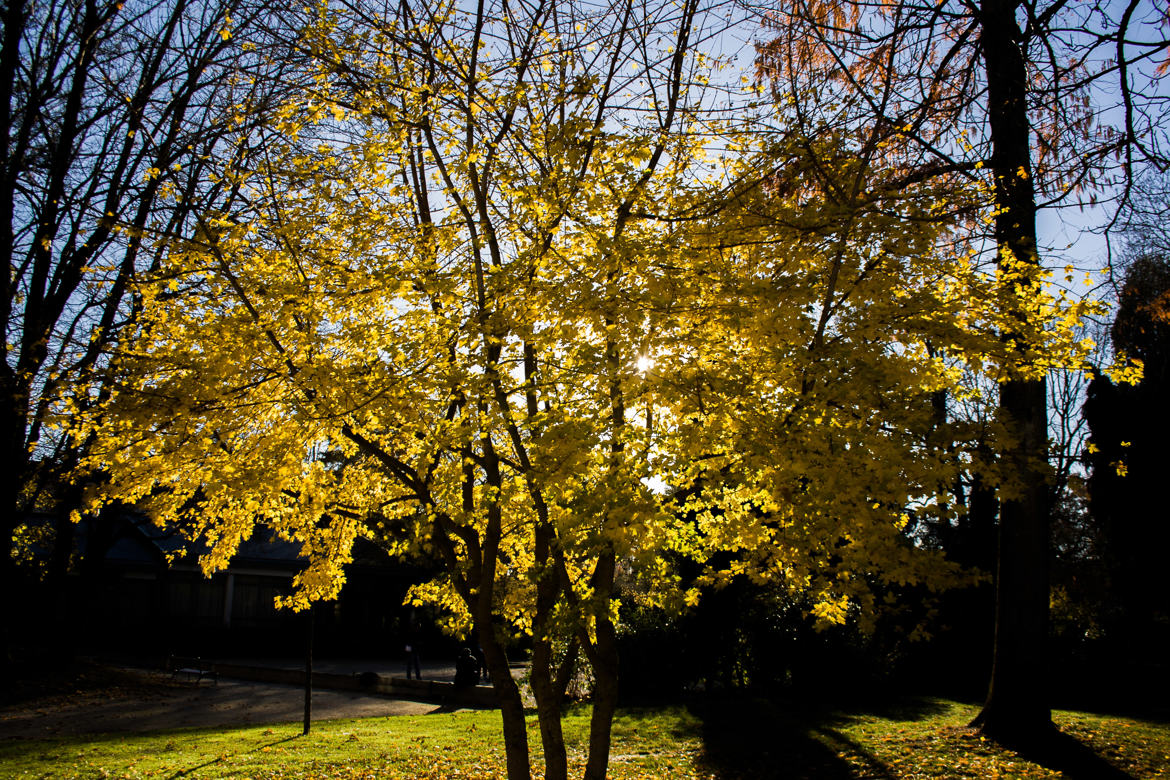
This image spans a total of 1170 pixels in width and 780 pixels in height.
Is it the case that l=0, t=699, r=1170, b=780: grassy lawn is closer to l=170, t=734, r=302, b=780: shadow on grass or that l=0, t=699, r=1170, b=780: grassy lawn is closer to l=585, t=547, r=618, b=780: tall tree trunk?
l=170, t=734, r=302, b=780: shadow on grass

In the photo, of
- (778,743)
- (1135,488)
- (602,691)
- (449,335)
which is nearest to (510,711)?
(602,691)

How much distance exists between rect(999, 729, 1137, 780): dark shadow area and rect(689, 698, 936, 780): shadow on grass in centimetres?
166

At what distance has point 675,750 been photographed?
30.8 ft

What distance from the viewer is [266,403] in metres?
6.00

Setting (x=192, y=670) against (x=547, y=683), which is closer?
(x=547, y=683)

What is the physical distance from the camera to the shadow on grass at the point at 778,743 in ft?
27.1

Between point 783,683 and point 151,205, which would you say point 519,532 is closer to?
point 151,205

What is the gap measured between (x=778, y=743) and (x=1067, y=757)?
10.2 ft

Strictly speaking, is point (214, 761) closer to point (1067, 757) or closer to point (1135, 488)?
point (1067, 757)

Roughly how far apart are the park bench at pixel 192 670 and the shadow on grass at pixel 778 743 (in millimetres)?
12252

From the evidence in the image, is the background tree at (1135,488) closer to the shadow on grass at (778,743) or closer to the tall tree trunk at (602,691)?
the shadow on grass at (778,743)

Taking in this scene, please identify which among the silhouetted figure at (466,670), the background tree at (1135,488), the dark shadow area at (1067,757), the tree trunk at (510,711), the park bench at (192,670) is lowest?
the park bench at (192,670)

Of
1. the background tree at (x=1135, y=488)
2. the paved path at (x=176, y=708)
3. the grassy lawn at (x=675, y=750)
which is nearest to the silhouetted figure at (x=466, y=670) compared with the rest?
the paved path at (x=176, y=708)

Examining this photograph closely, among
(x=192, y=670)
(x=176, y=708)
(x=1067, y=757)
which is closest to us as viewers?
(x=1067, y=757)
